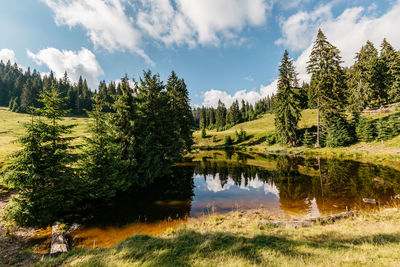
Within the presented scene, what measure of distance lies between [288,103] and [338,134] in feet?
42.9

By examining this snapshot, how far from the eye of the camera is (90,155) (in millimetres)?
12523

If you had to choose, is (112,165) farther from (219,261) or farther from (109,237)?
(219,261)

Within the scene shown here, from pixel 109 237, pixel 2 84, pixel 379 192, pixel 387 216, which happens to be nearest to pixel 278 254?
pixel 387 216

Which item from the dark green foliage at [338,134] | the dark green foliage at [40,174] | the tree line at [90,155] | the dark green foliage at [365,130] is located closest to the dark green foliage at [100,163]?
the tree line at [90,155]

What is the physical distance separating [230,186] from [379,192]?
1287 cm

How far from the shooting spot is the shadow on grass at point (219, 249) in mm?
5250

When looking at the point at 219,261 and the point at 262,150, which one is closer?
the point at 219,261

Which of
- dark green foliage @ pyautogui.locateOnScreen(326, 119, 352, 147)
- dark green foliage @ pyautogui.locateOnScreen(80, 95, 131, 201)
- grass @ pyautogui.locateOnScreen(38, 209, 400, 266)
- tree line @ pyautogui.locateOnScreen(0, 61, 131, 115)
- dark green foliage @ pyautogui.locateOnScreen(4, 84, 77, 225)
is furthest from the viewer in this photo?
tree line @ pyautogui.locateOnScreen(0, 61, 131, 115)

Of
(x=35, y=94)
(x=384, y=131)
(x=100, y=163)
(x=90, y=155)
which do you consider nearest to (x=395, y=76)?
(x=384, y=131)

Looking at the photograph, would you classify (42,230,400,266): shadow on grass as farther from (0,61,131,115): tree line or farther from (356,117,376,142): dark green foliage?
(0,61,131,115): tree line

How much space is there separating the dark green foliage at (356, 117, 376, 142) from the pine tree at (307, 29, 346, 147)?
3.65 m

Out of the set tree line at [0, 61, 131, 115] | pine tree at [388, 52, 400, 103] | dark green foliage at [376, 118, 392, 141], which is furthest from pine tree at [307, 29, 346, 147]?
tree line at [0, 61, 131, 115]

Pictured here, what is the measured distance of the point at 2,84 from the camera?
333 ft

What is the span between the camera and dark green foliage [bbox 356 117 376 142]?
32.8 m
